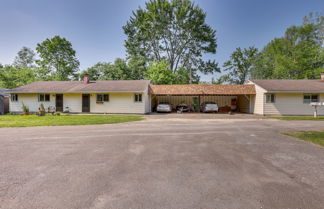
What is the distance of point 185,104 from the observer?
21.2m

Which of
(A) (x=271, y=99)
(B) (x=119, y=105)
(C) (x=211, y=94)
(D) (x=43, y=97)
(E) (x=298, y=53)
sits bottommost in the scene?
(B) (x=119, y=105)

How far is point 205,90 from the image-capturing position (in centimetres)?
1880

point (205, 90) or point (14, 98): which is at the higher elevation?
point (205, 90)

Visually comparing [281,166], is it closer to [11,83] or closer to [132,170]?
[132,170]

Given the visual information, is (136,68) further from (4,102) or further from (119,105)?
(4,102)

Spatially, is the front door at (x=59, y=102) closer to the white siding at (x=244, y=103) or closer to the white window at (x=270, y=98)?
the white siding at (x=244, y=103)

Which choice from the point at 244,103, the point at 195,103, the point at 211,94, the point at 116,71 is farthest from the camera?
the point at 116,71

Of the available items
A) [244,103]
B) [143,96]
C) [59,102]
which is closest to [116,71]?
[59,102]

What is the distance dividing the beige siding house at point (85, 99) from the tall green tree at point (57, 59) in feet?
57.6

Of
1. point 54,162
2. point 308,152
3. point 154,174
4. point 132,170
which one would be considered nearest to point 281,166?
point 308,152

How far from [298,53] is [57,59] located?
50782 millimetres

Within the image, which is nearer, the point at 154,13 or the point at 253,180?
the point at 253,180

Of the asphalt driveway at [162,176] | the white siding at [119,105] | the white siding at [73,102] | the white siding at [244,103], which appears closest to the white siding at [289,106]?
the white siding at [244,103]

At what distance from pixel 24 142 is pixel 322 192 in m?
8.71
